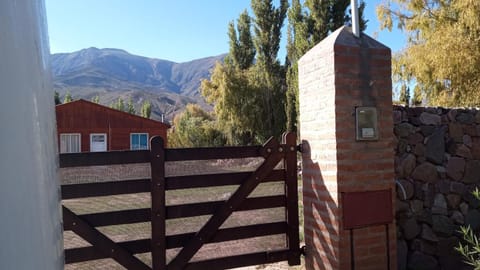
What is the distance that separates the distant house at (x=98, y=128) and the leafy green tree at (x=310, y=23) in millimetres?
7989

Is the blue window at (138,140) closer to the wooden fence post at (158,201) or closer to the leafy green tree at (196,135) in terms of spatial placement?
the leafy green tree at (196,135)

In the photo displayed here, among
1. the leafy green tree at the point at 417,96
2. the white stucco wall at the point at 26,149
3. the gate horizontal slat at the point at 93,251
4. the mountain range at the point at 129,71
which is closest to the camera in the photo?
the white stucco wall at the point at 26,149

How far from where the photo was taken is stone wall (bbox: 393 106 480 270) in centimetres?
356

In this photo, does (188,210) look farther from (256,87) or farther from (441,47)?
(256,87)

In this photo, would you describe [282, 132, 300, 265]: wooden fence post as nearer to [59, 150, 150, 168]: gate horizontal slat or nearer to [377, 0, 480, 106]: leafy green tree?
[59, 150, 150, 168]: gate horizontal slat

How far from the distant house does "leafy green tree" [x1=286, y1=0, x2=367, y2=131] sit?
7.99 metres

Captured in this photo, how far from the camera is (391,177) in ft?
9.92

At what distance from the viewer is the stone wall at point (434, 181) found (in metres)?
3.56

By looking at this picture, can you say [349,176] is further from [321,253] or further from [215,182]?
[215,182]

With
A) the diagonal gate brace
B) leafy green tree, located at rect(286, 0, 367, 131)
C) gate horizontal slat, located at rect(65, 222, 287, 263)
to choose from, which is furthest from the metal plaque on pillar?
leafy green tree, located at rect(286, 0, 367, 131)

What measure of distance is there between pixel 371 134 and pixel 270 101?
51.9ft

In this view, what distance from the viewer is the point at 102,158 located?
2703 millimetres

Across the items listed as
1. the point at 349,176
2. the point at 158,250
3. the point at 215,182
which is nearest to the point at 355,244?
the point at 349,176

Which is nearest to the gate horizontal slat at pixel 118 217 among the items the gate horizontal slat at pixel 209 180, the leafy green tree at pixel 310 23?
the gate horizontal slat at pixel 209 180
